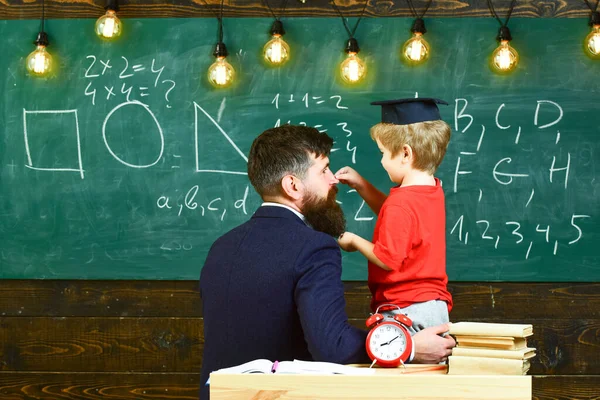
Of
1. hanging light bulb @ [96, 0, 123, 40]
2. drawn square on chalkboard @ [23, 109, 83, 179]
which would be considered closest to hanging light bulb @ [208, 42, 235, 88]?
hanging light bulb @ [96, 0, 123, 40]

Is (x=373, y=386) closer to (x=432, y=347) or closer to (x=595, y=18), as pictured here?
(x=432, y=347)

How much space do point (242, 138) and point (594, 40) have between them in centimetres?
162

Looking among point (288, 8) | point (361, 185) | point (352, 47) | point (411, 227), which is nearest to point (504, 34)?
point (352, 47)

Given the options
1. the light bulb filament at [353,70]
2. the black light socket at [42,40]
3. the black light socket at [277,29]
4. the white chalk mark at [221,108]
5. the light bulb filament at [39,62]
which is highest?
the black light socket at [277,29]

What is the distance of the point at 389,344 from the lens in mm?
1703

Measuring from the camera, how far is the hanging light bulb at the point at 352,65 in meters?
3.48

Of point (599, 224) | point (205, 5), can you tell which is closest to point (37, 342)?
point (205, 5)

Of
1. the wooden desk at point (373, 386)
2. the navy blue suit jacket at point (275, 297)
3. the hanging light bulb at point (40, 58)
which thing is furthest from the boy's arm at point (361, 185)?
the hanging light bulb at point (40, 58)

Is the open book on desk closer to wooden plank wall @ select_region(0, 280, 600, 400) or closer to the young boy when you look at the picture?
the young boy

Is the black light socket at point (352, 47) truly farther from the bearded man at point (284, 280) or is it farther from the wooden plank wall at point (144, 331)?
the bearded man at point (284, 280)

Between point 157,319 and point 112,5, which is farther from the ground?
point 112,5

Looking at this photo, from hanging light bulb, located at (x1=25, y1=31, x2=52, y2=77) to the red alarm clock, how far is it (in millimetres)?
2420

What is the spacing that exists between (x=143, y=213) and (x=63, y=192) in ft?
1.27

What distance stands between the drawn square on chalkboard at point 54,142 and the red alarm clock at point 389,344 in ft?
7.48
